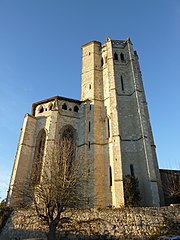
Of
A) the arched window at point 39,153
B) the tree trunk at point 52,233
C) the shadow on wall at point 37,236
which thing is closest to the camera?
the tree trunk at point 52,233

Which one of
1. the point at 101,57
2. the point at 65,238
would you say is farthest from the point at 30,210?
the point at 101,57

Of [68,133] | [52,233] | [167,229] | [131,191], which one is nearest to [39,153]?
[68,133]

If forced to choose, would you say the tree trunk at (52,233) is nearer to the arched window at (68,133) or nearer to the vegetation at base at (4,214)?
the vegetation at base at (4,214)

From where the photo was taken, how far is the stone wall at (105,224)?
10.0 m

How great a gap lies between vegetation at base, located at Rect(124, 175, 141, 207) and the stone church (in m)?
0.46

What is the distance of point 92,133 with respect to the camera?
61.8 ft

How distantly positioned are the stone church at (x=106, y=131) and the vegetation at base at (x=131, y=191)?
46 cm

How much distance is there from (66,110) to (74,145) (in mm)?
4620

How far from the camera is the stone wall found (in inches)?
395

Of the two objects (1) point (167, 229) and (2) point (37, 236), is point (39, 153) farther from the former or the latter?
(1) point (167, 229)

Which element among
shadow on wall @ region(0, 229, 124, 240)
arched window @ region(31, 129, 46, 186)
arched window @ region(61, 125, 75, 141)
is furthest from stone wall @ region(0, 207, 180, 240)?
arched window @ region(61, 125, 75, 141)

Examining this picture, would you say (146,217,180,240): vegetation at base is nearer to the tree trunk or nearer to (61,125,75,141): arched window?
the tree trunk

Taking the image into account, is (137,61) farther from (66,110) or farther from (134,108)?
(66,110)


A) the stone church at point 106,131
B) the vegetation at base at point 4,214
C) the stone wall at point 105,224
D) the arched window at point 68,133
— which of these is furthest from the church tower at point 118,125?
the vegetation at base at point 4,214
